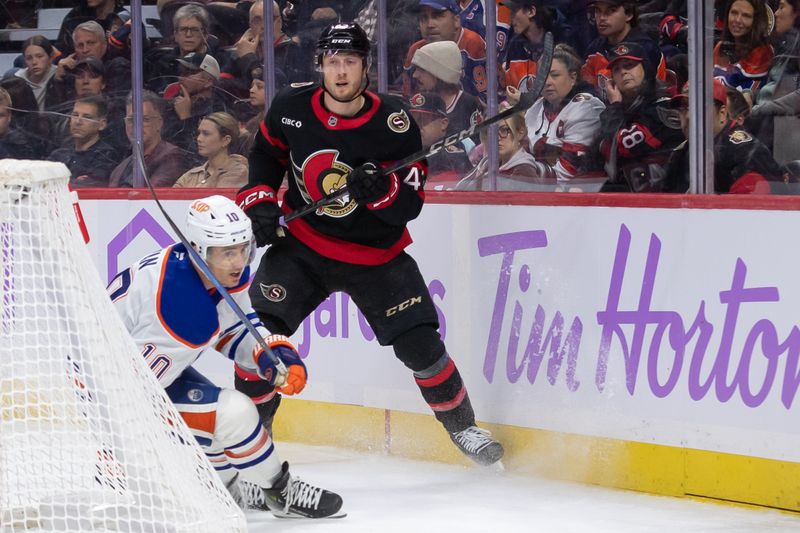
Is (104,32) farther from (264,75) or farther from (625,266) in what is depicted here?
(625,266)

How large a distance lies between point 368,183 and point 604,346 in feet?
2.49

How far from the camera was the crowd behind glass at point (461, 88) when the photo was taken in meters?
3.62

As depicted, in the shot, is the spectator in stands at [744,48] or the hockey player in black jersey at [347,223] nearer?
the spectator in stands at [744,48]

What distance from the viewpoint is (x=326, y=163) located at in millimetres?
3859

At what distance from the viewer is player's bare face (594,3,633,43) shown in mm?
3840

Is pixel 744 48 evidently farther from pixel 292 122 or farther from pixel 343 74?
pixel 292 122

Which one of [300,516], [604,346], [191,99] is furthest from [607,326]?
[191,99]

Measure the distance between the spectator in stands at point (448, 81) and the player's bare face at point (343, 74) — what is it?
1.96ft

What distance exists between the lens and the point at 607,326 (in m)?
3.80

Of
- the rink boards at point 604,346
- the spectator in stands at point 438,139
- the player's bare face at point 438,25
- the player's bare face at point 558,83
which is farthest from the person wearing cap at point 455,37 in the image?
the rink boards at point 604,346

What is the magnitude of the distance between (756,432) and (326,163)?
4.31 ft

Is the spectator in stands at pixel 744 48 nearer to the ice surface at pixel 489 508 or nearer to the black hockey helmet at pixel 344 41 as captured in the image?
the black hockey helmet at pixel 344 41

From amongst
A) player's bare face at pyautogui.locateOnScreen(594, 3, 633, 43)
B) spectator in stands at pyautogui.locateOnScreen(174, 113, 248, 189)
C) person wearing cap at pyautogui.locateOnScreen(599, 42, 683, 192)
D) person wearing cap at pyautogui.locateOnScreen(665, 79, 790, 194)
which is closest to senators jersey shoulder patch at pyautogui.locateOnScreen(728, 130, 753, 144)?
person wearing cap at pyautogui.locateOnScreen(665, 79, 790, 194)

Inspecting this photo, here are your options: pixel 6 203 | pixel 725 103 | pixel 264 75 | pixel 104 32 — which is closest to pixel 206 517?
pixel 6 203
